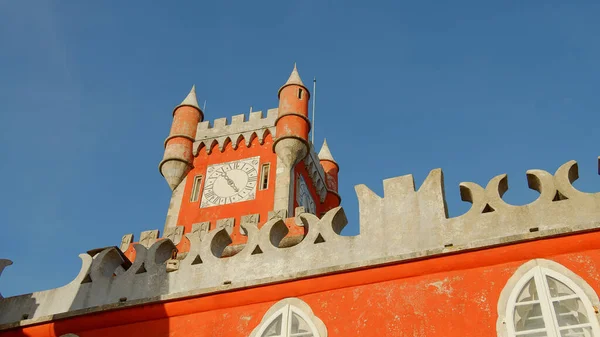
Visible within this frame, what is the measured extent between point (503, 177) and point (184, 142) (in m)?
18.3

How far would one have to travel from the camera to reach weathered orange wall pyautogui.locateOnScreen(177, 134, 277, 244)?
23.7m

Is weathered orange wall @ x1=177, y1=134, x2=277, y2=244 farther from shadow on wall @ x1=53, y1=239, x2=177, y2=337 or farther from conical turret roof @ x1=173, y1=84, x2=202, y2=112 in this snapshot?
shadow on wall @ x1=53, y1=239, x2=177, y2=337

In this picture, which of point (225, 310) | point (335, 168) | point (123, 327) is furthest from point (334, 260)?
point (335, 168)

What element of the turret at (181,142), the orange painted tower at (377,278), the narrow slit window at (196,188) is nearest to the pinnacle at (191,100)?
the turret at (181,142)

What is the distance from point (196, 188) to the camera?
25.4 m

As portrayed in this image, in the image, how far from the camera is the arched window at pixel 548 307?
8383 millimetres

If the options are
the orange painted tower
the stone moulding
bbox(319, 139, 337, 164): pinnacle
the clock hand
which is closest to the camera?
the orange painted tower

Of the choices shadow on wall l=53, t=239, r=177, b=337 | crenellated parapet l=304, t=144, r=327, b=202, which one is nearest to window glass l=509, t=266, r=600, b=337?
shadow on wall l=53, t=239, r=177, b=337

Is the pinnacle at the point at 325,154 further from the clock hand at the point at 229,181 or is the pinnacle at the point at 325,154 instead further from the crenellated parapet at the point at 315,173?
the clock hand at the point at 229,181

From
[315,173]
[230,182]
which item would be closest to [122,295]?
[230,182]

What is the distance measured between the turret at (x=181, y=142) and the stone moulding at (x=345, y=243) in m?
14.0

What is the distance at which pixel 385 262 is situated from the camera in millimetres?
9836

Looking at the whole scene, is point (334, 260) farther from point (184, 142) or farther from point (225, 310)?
point (184, 142)

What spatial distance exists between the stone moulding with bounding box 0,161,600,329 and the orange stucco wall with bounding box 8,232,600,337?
0.51ft
